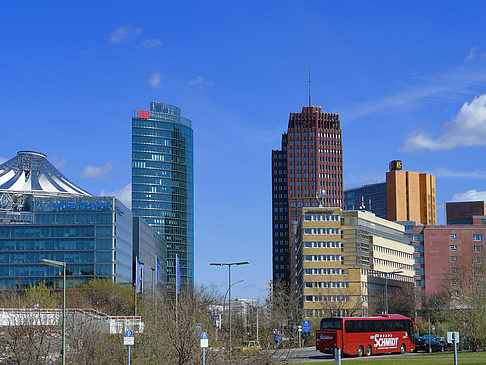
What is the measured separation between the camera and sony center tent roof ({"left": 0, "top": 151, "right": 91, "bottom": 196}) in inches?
6880

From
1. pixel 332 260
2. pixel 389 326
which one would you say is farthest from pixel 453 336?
pixel 332 260

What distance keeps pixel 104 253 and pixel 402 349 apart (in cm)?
9190

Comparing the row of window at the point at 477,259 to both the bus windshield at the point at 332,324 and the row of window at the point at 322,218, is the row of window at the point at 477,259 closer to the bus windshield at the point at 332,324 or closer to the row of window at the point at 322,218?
the row of window at the point at 322,218

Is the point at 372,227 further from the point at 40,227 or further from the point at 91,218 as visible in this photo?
the point at 40,227

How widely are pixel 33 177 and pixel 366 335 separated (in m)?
129

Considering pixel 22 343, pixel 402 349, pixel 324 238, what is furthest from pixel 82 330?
pixel 324 238

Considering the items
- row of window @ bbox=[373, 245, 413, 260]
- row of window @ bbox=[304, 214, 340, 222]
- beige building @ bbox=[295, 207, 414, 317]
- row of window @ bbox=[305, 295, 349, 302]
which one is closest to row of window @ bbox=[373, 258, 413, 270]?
row of window @ bbox=[373, 245, 413, 260]

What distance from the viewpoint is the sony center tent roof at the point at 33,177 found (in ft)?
573

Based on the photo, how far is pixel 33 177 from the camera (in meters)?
181

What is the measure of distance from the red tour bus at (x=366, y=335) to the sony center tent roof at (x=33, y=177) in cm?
11647

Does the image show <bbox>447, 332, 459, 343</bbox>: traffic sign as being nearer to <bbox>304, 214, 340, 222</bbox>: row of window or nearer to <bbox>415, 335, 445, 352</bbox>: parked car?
<bbox>415, 335, 445, 352</bbox>: parked car

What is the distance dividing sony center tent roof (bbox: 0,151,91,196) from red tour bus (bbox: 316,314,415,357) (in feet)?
382

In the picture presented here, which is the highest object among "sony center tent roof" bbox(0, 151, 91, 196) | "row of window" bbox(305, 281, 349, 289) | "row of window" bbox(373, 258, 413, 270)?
"sony center tent roof" bbox(0, 151, 91, 196)

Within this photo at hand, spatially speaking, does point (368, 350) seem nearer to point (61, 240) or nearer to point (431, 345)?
point (431, 345)
